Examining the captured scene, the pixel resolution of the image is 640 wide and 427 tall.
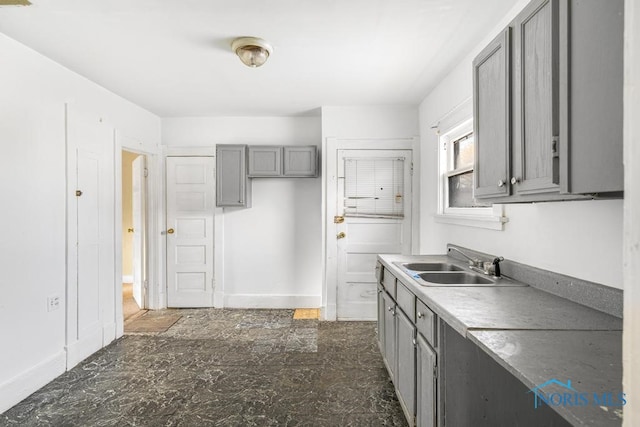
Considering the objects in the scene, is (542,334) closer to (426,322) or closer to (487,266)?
(426,322)

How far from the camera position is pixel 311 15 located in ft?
6.59

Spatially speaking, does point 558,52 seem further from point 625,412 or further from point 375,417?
point 375,417

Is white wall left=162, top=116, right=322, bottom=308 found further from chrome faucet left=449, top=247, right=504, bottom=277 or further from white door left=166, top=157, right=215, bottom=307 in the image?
chrome faucet left=449, top=247, right=504, bottom=277

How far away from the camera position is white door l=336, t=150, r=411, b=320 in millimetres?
3867

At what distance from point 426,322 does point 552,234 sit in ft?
2.56

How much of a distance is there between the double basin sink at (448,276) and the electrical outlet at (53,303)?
268 cm

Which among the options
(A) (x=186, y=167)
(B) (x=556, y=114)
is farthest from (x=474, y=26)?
(A) (x=186, y=167)

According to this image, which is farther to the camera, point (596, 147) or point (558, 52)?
point (558, 52)

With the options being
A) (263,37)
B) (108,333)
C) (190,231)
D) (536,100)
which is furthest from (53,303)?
(536,100)

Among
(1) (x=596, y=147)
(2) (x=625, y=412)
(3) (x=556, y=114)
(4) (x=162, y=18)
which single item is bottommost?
(2) (x=625, y=412)

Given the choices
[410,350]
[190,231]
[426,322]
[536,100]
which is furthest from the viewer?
[190,231]

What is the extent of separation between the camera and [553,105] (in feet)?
3.87

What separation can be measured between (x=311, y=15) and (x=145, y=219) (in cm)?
334

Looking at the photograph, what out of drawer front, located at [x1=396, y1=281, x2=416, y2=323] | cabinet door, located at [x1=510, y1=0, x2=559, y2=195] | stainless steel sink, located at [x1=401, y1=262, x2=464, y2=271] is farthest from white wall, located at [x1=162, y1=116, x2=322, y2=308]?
cabinet door, located at [x1=510, y1=0, x2=559, y2=195]
